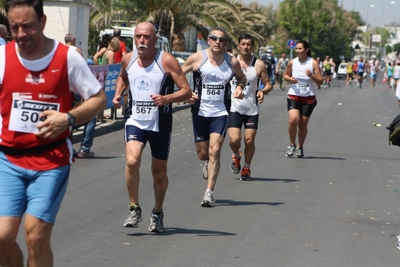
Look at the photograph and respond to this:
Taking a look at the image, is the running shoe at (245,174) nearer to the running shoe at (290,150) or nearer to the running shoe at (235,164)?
the running shoe at (235,164)

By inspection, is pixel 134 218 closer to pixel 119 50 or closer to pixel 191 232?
pixel 191 232

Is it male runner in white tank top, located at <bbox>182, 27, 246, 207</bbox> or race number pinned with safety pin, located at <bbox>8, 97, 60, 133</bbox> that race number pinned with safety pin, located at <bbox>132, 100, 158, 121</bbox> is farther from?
race number pinned with safety pin, located at <bbox>8, 97, 60, 133</bbox>

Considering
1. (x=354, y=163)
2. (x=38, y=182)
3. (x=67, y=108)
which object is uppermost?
(x=67, y=108)

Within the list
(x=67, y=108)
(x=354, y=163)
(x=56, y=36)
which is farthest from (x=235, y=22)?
(x=67, y=108)

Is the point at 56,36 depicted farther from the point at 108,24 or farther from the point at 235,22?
the point at 235,22

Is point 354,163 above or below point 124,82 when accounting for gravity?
below

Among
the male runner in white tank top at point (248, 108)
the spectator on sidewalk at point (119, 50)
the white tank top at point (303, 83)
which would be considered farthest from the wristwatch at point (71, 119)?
the spectator on sidewalk at point (119, 50)

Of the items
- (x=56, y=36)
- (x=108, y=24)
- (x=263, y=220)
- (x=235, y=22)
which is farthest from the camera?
(x=235, y=22)

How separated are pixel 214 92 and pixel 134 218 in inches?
99.1

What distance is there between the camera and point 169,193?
10273mm

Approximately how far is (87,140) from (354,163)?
4359 mm

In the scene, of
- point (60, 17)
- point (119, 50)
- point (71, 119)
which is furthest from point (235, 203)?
point (60, 17)

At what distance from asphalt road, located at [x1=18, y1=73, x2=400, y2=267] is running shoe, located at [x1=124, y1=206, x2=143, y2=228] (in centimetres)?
7

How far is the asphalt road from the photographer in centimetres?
710
